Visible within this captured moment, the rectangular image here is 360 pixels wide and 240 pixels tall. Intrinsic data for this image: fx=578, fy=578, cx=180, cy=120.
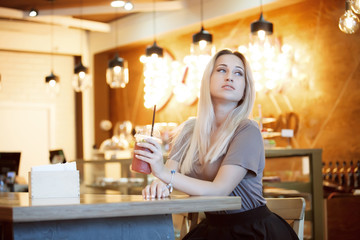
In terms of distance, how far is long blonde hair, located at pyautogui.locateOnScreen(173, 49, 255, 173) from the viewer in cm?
241

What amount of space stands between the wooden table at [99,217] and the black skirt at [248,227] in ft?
1.17

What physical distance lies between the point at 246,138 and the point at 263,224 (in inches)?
13.6

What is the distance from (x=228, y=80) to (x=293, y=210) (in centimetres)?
61

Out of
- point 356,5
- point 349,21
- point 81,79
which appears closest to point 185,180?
point 356,5

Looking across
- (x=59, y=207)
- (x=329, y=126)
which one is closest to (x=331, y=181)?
(x=329, y=126)

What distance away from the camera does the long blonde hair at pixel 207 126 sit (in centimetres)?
241

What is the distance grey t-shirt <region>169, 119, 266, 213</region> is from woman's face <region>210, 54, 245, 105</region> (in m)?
0.15

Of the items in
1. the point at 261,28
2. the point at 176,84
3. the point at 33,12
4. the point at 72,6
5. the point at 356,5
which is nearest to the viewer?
the point at 356,5

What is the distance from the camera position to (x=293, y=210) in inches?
92.5

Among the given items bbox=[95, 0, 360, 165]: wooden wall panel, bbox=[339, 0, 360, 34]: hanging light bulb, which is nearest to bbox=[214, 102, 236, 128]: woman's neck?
bbox=[339, 0, 360, 34]: hanging light bulb

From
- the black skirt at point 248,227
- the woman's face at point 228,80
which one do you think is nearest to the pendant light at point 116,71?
the woman's face at point 228,80

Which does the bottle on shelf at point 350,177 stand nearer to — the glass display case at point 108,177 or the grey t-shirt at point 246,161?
the glass display case at point 108,177

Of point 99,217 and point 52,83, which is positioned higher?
point 52,83

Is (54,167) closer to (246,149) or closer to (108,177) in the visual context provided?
(246,149)
